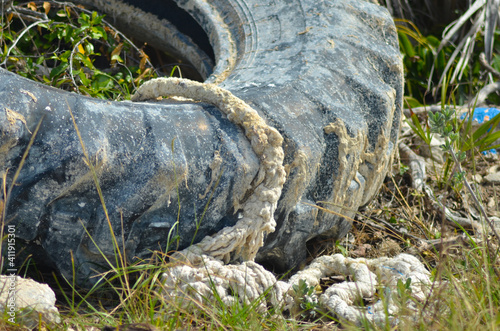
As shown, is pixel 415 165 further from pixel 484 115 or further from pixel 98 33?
pixel 98 33

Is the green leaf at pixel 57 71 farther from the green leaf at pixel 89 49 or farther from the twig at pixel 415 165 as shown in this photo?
the twig at pixel 415 165

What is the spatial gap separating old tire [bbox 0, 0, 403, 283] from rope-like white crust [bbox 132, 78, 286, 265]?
0.09 feet

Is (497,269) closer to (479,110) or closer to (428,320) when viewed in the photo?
(428,320)

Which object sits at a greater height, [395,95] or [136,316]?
[395,95]

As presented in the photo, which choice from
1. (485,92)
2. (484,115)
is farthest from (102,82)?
(485,92)

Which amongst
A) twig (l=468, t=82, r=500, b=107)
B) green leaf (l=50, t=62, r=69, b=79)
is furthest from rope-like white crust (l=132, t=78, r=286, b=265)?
twig (l=468, t=82, r=500, b=107)

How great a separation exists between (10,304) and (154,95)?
66 cm

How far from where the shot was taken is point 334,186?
4.96ft

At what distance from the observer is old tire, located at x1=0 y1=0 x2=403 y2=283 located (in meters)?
1.21

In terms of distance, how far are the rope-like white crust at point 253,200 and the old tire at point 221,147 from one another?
0.09 ft

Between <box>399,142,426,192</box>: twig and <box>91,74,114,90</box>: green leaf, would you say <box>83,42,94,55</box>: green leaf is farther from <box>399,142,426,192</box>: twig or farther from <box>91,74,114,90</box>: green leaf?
<box>399,142,426,192</box>: twig

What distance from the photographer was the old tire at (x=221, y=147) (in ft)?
3.95

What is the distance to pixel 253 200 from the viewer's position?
53.3 inches

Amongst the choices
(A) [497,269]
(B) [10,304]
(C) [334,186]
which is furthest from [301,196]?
(B) [10,304]
